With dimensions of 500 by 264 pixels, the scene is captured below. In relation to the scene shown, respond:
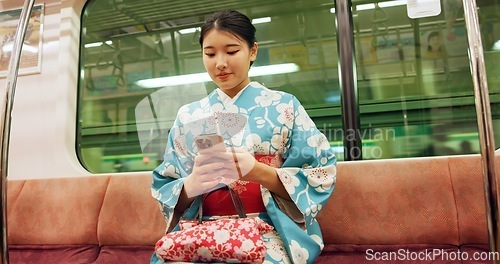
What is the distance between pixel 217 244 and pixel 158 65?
2082 millimetres

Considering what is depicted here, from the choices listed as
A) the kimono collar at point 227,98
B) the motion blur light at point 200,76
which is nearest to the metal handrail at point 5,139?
the kimono collar at point 227,98

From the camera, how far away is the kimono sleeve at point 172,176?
1.43 metres

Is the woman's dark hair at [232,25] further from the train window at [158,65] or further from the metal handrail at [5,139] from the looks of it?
the train window at [158,65]

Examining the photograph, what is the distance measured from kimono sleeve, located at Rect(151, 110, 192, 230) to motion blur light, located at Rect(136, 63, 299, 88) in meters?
1.15

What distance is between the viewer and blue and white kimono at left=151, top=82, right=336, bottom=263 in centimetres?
137

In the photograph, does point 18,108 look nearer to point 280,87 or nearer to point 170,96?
point 170,96

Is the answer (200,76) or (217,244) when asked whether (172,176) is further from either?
(200,76)

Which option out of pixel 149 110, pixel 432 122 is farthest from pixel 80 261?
pixel 432 122

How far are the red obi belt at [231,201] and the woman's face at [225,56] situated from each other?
1.31 feet

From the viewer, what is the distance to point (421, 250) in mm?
1727

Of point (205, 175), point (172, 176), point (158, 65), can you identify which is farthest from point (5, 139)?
point (158, 65)

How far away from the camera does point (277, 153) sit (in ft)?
4.81

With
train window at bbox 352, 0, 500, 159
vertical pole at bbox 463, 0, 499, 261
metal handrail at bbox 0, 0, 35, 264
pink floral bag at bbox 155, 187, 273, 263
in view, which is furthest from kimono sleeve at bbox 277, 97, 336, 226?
metal handrail at bbox 0, 0, 35, 264

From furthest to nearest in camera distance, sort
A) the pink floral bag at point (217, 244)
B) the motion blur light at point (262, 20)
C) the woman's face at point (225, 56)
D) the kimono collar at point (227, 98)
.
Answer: the motion blur light at point (262, 20) < the kimono collar at point (227, 98) < the woman's face at point (225, 56) < the pink floral bag at point (217, 244)
